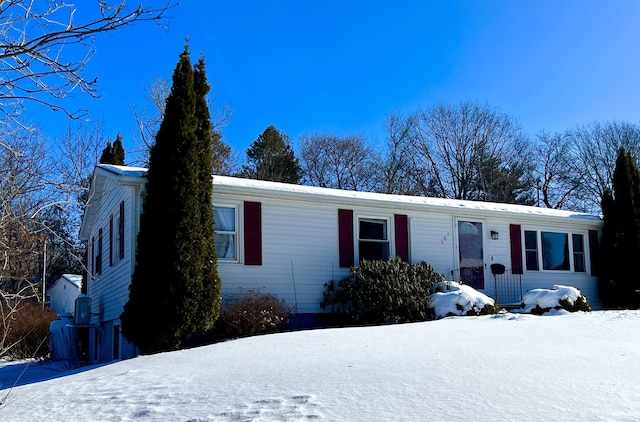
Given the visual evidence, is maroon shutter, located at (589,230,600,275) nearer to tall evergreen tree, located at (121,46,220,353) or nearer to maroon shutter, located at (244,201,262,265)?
maroon shutter, located at (244,201,262,265)

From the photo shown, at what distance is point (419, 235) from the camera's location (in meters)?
14.5

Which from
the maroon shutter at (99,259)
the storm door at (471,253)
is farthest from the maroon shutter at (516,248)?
the maroon shutter at (99,259)

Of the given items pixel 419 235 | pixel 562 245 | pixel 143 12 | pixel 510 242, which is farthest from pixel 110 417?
pixel 562 245

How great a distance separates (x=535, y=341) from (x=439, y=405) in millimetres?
3904

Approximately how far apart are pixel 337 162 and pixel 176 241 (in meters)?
24.8

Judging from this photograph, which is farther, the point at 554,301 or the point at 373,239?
the point at 373,239

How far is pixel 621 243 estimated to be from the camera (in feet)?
54.3

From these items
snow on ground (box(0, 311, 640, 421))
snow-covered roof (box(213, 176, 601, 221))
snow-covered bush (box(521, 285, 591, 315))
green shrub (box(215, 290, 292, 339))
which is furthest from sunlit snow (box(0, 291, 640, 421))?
snow-covered roof (box(213, 176, 601, 221))

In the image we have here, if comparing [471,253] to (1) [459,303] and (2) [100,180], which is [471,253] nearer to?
(1) [459,303]

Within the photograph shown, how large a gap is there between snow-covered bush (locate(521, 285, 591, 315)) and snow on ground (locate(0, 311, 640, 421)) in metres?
3.79

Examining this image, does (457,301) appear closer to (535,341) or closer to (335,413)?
(535,341)

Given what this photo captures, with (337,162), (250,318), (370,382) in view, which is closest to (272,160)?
(337,162)

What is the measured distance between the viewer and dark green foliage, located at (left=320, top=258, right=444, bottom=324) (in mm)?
12633

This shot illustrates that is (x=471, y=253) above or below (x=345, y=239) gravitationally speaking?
below
